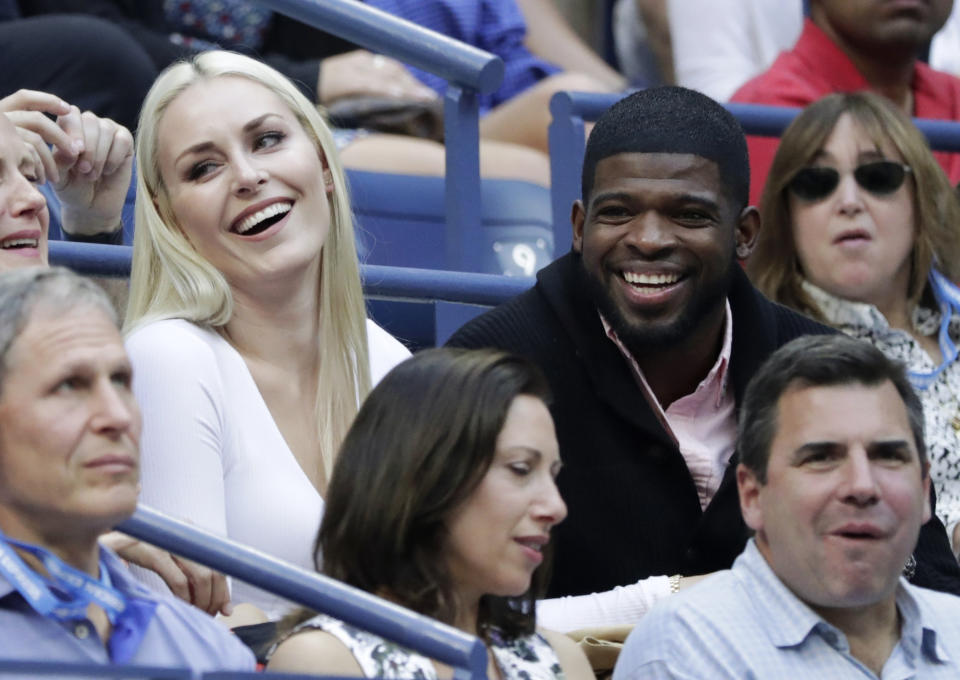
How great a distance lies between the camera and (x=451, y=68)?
13.0 ft

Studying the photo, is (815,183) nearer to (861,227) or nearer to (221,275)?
(861,227)

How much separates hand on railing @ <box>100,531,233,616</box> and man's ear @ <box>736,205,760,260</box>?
48.6 inches

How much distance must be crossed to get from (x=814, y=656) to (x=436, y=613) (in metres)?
0.55

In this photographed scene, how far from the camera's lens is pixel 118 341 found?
2.33 meters

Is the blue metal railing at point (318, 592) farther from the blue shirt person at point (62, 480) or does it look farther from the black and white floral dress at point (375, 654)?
the black and white floral dress at point (375, 654)

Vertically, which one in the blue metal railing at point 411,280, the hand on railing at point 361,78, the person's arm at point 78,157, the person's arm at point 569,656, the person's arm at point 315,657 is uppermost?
the hand on railing at point 361,78

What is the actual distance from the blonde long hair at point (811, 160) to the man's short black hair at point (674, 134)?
23.0 inches

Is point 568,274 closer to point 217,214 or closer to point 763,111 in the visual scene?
point 217,214

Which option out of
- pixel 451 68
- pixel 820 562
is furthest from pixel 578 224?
pixel 820 562

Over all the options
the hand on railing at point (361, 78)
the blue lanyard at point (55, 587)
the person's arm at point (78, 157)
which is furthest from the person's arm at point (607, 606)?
the hand on railing at point (361, 78)

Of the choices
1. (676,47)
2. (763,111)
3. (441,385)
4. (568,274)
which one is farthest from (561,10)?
(441,385)

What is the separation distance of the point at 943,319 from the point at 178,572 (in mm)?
1984

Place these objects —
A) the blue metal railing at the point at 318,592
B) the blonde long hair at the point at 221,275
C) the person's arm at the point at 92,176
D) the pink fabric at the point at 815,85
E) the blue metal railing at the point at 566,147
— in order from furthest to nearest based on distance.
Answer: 1. the pink fabric at the point at 815,85
2. the blue metal railing at the point at 566,147
3. the person's arm at the point at 92,176
4. the blonde long hair at the point at 221,275
5. the blue metal railing at the point at 318,592

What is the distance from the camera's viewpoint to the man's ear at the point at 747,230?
11.5ft
